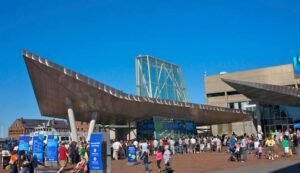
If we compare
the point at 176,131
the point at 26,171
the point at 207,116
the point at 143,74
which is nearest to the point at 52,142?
the point at 26,171

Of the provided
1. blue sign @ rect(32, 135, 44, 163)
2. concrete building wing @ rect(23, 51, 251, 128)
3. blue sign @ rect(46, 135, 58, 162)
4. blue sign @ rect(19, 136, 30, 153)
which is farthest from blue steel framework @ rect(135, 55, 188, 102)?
blue sign @ rect(32, 135, 44, 163)

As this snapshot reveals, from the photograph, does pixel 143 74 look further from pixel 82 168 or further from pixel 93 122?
pixel 82 168

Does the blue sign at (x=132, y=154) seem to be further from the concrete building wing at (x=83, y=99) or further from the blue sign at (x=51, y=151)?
the concrete building wing at (x=83, y=99)

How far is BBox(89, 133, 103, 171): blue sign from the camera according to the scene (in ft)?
61.2

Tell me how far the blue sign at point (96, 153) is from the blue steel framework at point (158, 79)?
86.9m

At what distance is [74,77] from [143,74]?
72.0m

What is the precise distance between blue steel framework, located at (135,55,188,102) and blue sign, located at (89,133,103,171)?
285 feet

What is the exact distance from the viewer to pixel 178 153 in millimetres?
39219


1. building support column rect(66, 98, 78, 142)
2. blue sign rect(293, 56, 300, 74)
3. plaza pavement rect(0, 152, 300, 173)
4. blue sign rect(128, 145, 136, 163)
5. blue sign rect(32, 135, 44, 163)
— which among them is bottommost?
plaza pavement rect(0, 152, 300, 173)

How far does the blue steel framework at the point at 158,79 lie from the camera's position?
356ft

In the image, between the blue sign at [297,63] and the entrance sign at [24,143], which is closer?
the entrance sign at [24,143]

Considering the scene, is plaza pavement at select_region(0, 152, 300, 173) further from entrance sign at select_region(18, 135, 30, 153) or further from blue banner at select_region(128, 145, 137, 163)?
entrance sign at select_region(18, 135, 30, 153)

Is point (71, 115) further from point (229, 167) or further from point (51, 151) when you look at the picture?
point (229, 167)

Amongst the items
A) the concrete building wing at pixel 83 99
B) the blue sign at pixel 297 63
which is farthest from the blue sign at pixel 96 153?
the blue sign at pixel 297 63
